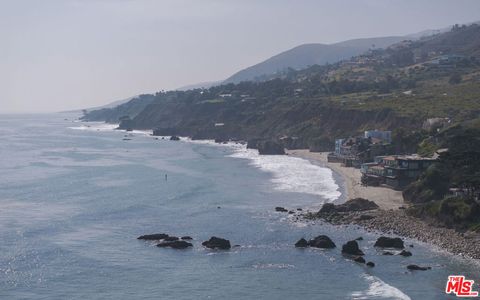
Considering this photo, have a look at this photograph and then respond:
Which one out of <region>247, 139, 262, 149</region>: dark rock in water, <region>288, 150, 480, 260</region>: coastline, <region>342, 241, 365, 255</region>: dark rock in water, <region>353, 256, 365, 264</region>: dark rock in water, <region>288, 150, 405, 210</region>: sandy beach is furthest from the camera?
<region>247, 139, 262, 149</region>: dark rock in water

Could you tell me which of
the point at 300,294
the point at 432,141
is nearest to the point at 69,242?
the point at 300,294

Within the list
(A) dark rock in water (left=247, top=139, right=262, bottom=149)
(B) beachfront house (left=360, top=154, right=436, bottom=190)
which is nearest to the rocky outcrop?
(B) beachfront house (left=360, top=154, right=436, bottom=190)

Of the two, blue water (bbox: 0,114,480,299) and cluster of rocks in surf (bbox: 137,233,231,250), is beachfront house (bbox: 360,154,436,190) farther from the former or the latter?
cluster of rocks in surf (bbox: 137,233,231,250)

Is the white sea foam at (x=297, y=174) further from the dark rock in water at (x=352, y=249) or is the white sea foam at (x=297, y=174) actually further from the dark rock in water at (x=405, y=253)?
the dark rock in water at (x=405, y=253)

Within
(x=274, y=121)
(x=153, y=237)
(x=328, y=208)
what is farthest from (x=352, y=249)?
(x=274, y=121)

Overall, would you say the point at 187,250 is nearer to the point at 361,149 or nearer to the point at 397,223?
the point at 397,223
